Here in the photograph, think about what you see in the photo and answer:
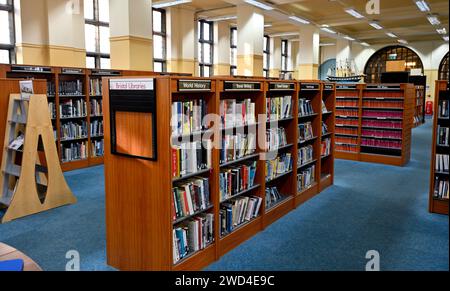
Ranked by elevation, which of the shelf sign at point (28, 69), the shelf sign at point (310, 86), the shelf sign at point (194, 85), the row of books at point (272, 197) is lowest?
the row of books at point (272, 197)

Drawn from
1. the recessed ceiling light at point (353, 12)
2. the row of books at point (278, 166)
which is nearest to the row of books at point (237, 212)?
the row of books at point (278, 166)

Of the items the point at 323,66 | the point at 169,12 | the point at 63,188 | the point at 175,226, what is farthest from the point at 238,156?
the point at 323,66

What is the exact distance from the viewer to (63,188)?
5.70 metres

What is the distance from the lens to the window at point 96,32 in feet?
40.5

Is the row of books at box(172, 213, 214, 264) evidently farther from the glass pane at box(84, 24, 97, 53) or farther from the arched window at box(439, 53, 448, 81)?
the arched window at box(439, 53, 448, 81)

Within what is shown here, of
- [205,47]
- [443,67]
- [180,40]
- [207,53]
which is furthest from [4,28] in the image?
[443,67]

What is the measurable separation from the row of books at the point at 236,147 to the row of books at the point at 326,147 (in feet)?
8.07

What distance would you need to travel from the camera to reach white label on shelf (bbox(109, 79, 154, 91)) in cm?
323

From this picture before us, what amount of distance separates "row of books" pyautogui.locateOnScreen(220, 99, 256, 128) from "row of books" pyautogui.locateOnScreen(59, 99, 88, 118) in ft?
16.5

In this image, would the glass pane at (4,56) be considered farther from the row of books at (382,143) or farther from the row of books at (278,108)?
the row of books at (382,143)

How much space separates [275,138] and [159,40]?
10871 mm

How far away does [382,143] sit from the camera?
354 inches

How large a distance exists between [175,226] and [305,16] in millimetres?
14967

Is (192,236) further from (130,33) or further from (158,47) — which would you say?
(158,47)
